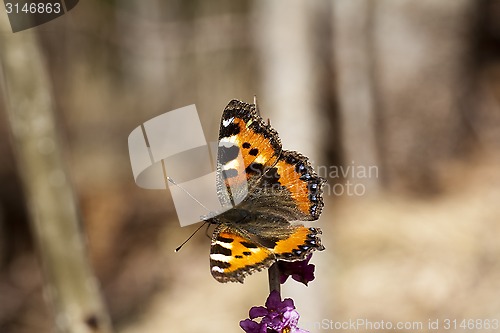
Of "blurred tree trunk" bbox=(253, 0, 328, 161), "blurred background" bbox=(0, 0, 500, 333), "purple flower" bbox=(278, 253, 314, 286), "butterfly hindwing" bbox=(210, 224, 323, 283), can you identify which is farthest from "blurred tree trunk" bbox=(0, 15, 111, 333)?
"blurred background" bbox=(0, 0, 500, 333)

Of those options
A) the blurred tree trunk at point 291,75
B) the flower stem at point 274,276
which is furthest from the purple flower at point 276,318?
the blurred tree trunk at point 291,75

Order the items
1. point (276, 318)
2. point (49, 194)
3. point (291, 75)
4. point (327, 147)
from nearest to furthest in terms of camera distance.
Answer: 1. point (276, 318)
2. point (49, 194)
3. point (291, 75)
4. point (327, 147)

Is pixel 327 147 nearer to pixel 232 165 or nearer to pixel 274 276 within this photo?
pixel 232 165

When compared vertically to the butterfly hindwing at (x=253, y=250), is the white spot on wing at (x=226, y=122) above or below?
above

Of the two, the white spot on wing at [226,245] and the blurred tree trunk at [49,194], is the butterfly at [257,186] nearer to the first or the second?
the white spot on wing at [226,245]

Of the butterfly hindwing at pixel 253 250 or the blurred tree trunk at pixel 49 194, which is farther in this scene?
the blurred tree trunk at pixel 49 194

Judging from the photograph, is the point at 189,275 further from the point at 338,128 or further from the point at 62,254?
the point at 62,254

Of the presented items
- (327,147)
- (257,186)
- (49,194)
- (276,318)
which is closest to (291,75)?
(327,147)
